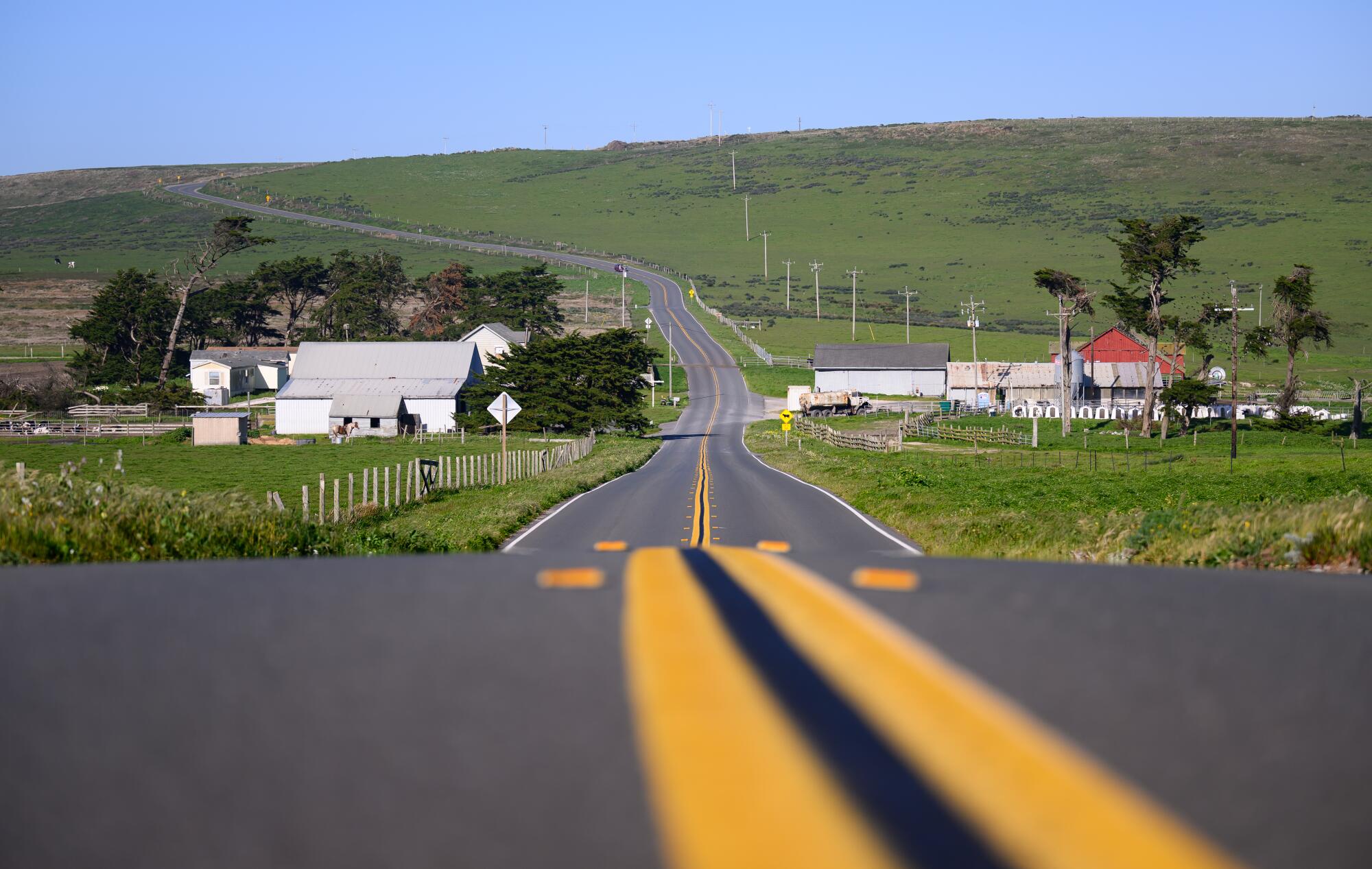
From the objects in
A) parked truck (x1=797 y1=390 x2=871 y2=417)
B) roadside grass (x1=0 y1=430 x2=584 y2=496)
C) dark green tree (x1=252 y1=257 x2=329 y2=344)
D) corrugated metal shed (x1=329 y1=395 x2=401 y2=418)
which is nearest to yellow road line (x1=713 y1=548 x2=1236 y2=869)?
roadside grass (x1=0 y1=430 x2=584 y2=496)

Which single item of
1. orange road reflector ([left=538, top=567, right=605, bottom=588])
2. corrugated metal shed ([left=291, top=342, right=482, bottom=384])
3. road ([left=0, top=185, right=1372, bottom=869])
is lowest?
road ([left=0, top=185, right=1372, bottom=869])

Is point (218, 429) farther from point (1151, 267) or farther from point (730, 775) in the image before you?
point (730, 775)

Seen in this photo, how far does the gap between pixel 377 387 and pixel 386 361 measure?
3572 mm

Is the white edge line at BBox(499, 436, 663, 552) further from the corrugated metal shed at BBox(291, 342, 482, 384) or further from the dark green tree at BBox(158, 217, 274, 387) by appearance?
the dark green tree at BBox(158, 217, 274, 387)

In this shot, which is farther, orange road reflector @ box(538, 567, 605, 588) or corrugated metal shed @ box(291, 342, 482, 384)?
corrugated metal shed @ box(291, 342, 482, 384)

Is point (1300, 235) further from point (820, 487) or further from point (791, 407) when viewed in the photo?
point (820, 487)

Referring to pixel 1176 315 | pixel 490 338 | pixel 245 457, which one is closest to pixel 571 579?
pixel 245 457

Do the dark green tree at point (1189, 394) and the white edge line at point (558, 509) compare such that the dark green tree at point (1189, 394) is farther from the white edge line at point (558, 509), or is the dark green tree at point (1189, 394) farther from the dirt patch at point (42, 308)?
the dirt patch at point (42, 308)

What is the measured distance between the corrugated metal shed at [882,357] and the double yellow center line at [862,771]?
113930 millimetres

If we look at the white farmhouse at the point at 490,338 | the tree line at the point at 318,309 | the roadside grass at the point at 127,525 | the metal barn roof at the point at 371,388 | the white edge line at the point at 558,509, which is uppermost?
the tree line at the point at 318,309

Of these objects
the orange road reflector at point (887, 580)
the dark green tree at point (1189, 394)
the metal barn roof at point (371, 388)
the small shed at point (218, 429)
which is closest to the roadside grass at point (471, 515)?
the orange road reflector at point (887, 580)

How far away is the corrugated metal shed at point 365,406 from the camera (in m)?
83.7

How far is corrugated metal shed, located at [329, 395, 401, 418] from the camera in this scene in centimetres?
8369

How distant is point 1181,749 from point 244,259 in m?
205
